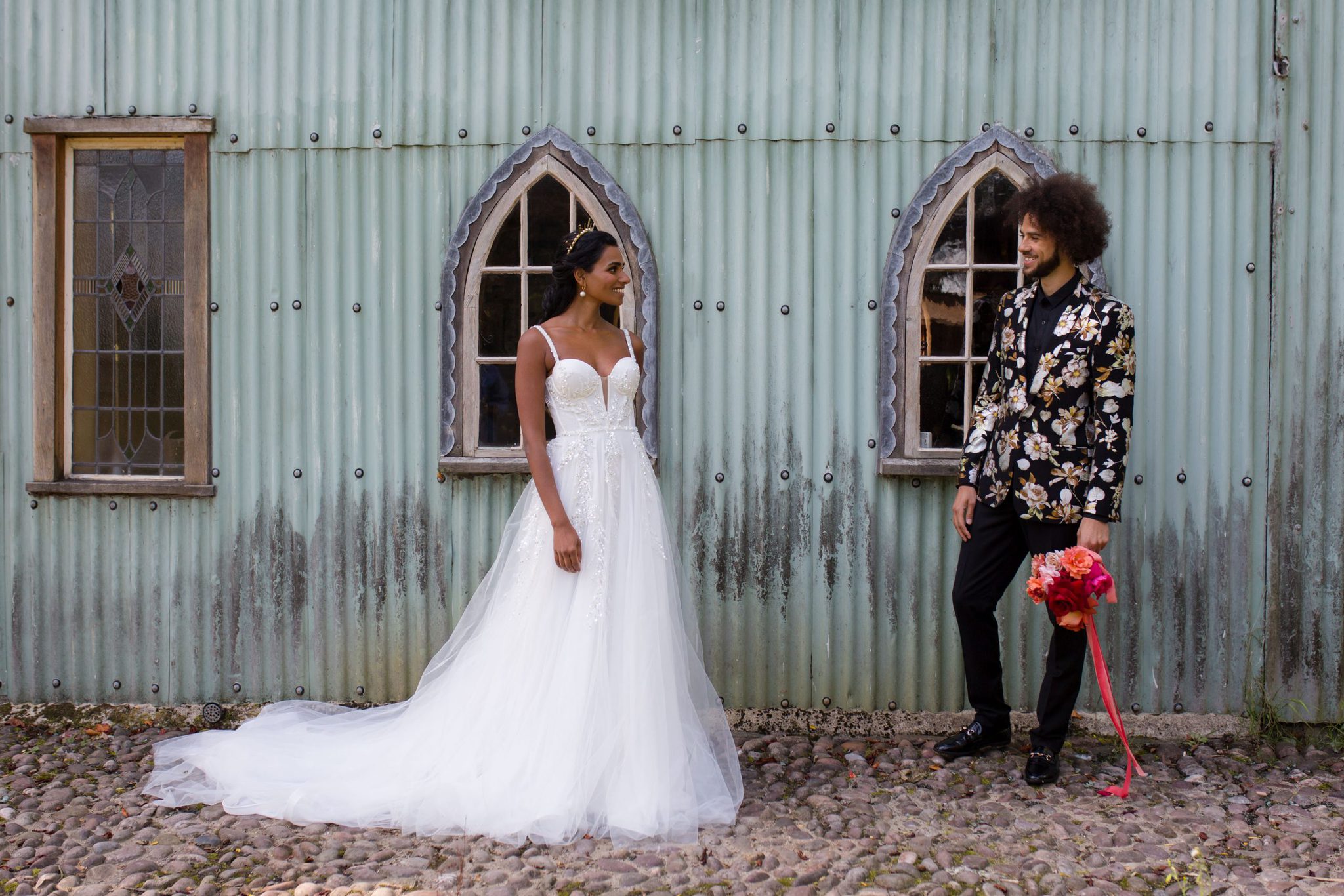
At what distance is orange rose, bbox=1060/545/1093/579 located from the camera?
13.0 feet

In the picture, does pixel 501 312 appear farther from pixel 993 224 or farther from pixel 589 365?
pixel 993 224

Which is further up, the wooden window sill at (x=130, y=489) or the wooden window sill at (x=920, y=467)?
the wooden window sill at (x=920, y=467)

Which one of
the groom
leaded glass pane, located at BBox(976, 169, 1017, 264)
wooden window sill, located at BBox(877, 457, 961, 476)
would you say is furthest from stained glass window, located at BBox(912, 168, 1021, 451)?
the groom

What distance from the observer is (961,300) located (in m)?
5.02

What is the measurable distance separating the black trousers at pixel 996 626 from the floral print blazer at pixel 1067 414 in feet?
0.37

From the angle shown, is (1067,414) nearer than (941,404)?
Yes

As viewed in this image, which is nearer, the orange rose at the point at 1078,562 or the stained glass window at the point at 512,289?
the orange rose at the point at 1078,562

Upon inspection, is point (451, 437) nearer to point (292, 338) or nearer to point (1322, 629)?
point (292, 338)

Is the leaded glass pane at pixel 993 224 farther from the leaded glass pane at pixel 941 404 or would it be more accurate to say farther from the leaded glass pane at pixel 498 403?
the leaded glass pane at pixel 498 403

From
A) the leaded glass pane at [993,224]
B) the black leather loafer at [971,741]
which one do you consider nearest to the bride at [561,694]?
the black leather loafer at [971,741]

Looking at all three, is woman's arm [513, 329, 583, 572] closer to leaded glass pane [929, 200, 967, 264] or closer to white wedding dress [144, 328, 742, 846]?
white wedding dress [144, 328, 742, 846]

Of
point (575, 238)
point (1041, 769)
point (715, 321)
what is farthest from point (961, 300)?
point (1041, 769)

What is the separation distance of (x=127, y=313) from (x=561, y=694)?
3193mm

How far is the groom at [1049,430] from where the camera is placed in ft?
13.4
